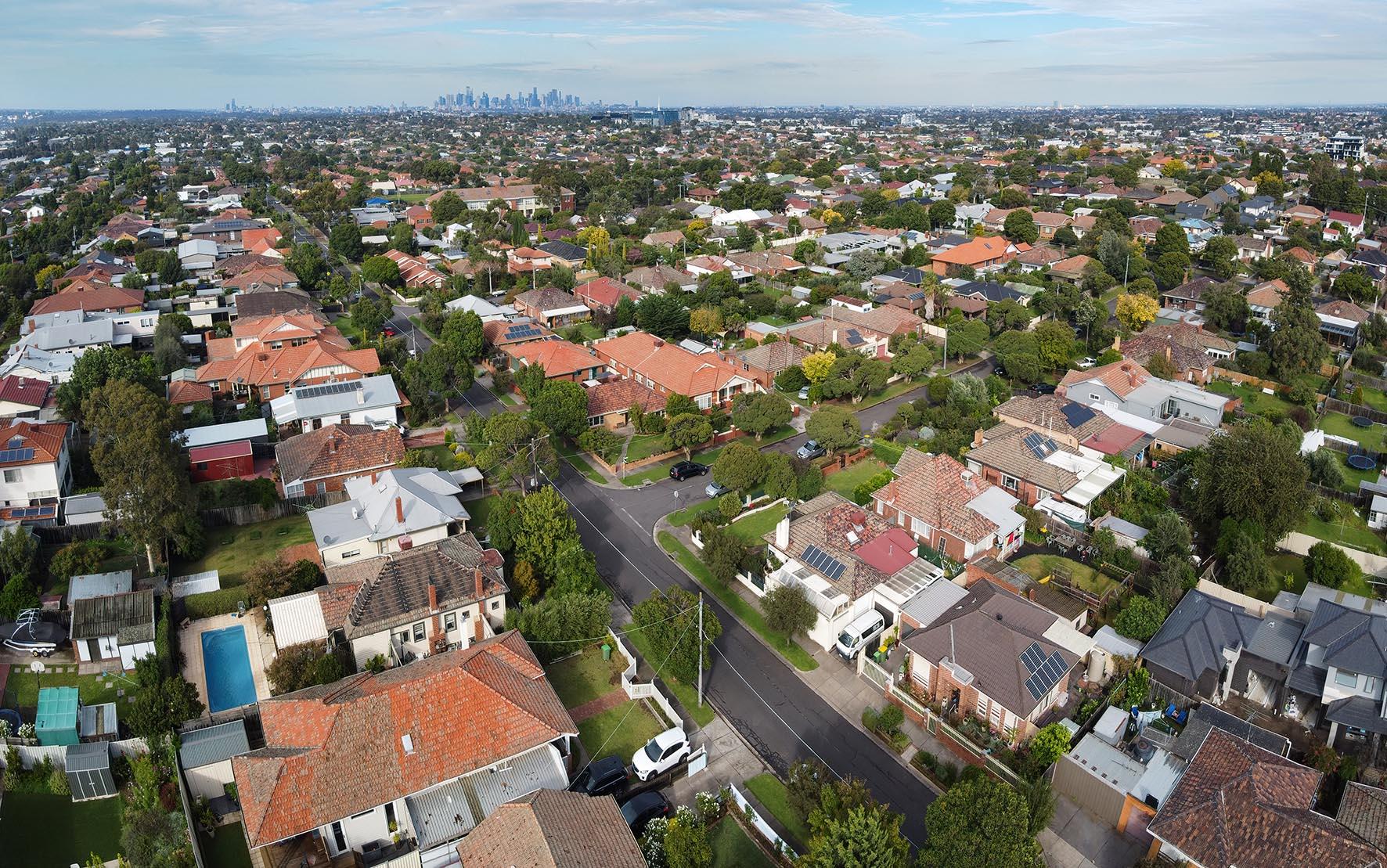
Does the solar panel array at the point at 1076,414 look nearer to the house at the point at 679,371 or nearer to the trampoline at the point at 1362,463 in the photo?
the trampoline at the point at 1362,463

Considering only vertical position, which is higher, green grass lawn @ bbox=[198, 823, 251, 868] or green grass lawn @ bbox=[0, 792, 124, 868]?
green grass lawn @ bbox=[0, 792, 124, 868]

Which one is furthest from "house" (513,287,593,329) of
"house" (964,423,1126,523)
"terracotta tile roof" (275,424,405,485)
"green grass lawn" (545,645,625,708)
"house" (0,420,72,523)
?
"green grass lawn" (545,645,625,708)

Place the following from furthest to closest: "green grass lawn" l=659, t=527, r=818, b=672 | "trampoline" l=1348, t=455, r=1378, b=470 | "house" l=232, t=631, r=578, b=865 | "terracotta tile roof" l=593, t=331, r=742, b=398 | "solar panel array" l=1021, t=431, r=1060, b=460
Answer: "terracotta tile roof" l=593, t=331, r=742, b=398 < "trampoline" l=1348, t=455, r=1378, b=470 < "solar panel array" l=1021, t=431, r=1060, b=460 < "green grass lawn" l=659, t=527, r=818, b=672 < "house" l=232, t=631, r=578, b=865

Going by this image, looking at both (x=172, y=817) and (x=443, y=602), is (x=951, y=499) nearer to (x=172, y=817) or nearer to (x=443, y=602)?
(x=443, y=602)

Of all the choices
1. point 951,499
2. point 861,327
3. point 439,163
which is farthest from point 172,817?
point 439,163

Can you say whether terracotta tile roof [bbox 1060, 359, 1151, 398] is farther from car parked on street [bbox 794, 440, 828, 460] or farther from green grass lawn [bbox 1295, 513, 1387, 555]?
car parked on street [bbox 794, 440, 828, 460]
